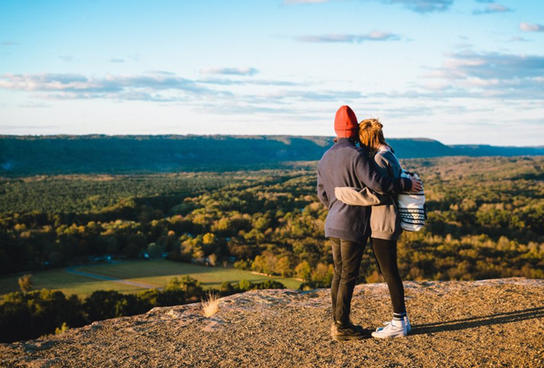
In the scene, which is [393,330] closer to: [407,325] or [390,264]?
[407,325]

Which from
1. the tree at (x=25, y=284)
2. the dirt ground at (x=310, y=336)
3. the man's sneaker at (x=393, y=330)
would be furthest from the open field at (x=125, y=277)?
the man's sneaker at (x=393, y=330)

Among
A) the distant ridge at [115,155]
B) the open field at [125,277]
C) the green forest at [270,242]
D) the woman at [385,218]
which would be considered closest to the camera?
the woman at [385,218]

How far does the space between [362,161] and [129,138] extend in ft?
601

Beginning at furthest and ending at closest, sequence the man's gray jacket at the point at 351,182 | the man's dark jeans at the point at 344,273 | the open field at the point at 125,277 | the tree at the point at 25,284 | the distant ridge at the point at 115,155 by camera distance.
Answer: the distant ridge at the point at 115,155, the open field at the point at 125,277, the tree at the point at 25,284, the man's dark jeans at the point at 344,273, the man's gray jacket at the point at 351,182

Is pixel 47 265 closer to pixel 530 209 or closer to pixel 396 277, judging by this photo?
pixel 396 277

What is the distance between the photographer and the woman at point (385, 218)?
191 inches

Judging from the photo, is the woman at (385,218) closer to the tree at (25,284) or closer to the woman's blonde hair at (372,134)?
the woman's blonde hair at (372,134)

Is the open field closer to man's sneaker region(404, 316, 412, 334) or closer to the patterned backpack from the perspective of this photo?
man's sneaker region(404, 316, 412, 334)

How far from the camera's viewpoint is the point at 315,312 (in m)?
6.79

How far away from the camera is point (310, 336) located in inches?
225

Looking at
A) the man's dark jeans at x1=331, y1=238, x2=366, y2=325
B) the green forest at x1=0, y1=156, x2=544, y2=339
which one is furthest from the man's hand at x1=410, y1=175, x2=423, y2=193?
the green forest at x1=0, y1=156, x2=544, y2=339

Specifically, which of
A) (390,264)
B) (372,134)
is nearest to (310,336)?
(390,264)

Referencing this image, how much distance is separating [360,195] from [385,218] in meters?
0.34

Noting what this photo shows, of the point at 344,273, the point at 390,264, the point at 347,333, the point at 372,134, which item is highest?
the point at 372,134
